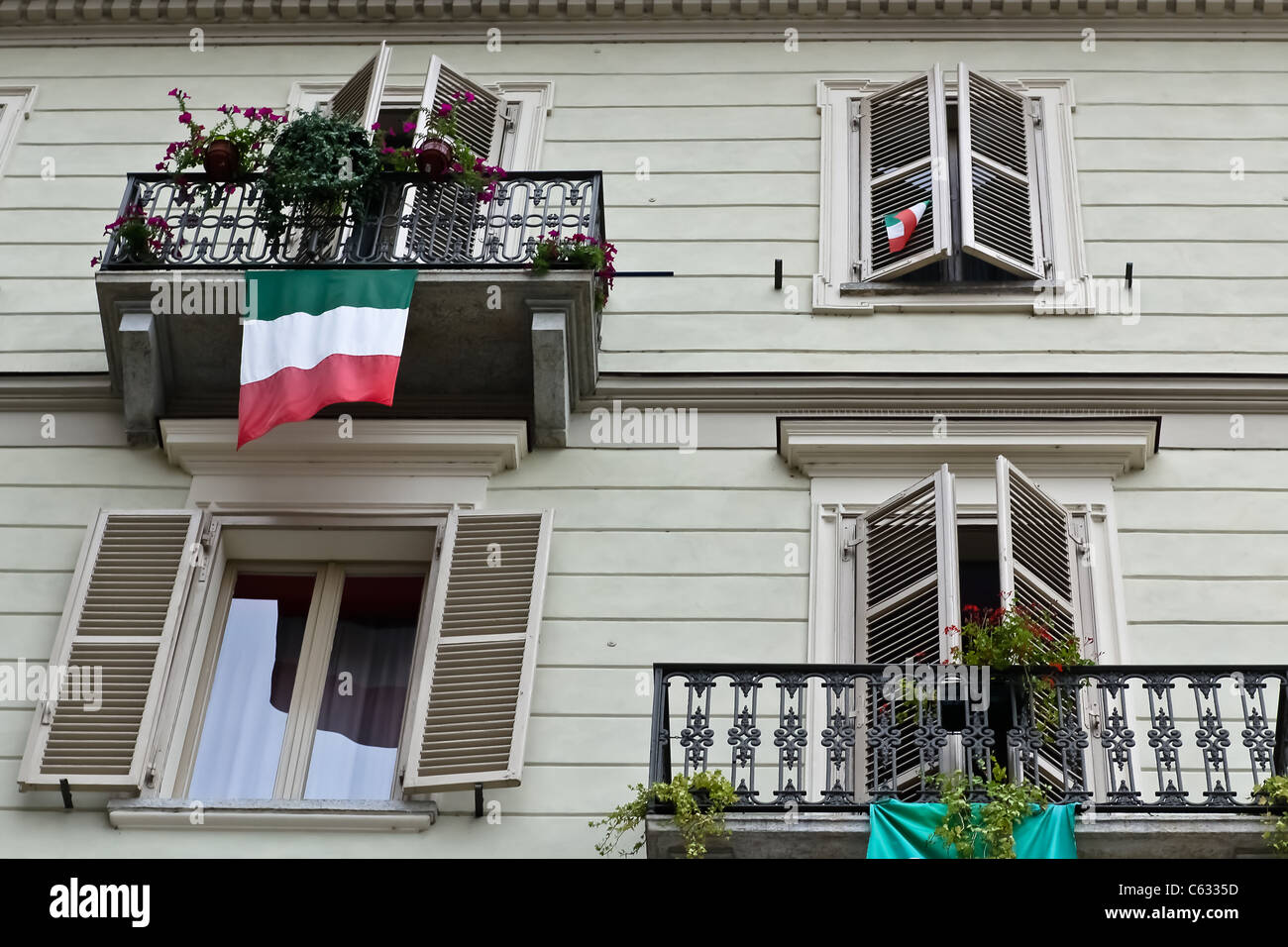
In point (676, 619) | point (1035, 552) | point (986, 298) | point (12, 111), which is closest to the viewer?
point (1035, 552)

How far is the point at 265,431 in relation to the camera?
1086 centimetres

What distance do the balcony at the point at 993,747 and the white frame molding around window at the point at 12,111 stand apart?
6.52m

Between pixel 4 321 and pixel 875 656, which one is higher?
pixel 4 321

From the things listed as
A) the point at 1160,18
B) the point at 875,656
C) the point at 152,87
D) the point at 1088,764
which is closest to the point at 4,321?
the point at 152,87

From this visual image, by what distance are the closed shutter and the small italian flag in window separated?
232 cm

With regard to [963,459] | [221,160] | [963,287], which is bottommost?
[963,459]

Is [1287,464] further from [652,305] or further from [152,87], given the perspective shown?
[152,87]

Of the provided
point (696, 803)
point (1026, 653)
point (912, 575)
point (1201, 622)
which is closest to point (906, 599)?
point (912, 575)

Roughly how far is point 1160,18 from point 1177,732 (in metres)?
Answer: 6.53

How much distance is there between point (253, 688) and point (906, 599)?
3537 millimetres

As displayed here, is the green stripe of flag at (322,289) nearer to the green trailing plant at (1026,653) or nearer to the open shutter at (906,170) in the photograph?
the open shutter at (906,170)

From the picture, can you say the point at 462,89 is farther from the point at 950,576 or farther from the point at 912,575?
the point at 950,576

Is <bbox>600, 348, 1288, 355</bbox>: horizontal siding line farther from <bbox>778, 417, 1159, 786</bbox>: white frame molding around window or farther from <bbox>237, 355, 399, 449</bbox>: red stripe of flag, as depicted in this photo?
<bbox>237, 355, 399, 449</bbox>: red stripe of flag

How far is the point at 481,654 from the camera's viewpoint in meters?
10.3
